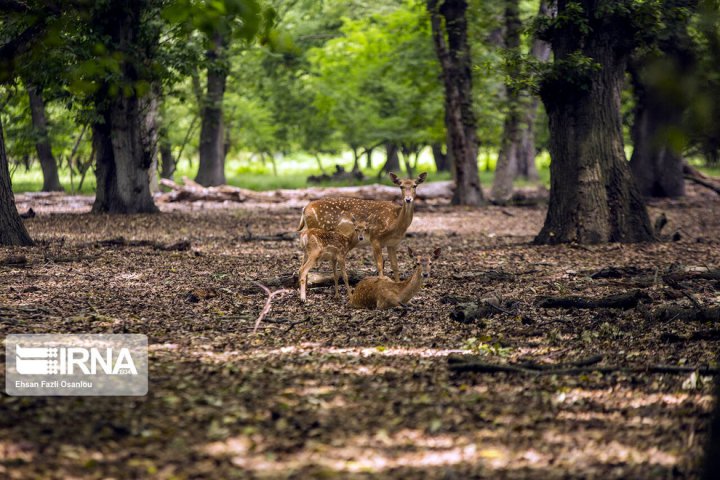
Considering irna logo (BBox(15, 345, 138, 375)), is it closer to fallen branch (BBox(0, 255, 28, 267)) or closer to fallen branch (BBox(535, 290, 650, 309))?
fallen branch (BBox(535, 290, 650, 309))

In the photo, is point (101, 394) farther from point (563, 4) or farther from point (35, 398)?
point (563, 4)

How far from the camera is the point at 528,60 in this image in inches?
Result: 537

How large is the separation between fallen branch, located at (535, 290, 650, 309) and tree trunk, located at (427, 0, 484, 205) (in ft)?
47.8

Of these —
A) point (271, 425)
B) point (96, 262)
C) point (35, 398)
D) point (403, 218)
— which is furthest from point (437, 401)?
point (96, 262)

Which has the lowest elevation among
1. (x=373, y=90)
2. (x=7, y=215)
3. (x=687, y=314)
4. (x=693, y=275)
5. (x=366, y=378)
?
(x=366, y=378)

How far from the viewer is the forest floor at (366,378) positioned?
4426 millimetres

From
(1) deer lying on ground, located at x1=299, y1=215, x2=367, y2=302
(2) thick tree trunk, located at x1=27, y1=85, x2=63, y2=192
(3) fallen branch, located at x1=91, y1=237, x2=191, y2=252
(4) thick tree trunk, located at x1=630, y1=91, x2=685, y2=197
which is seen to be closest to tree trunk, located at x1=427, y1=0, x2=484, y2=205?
(4) thick tree trunk, located at x1=630, y1=91, x2=685, y2=197

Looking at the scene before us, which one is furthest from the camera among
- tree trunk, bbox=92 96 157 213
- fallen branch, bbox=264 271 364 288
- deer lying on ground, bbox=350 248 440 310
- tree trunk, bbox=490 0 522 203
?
tree trunk, bbox=490 0 522 203

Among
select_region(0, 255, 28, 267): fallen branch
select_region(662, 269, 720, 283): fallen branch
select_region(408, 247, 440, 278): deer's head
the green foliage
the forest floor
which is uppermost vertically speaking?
the green foliage

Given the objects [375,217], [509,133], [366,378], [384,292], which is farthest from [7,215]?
[509,133]

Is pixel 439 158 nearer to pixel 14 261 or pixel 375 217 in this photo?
pixel 14 261

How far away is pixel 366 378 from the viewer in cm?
605

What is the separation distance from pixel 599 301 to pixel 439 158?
139 ft

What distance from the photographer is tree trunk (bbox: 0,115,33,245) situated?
12992 mm
